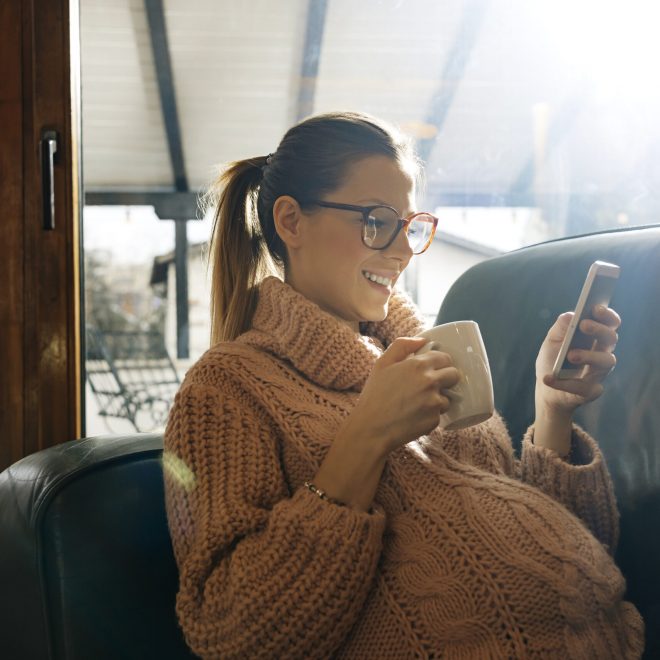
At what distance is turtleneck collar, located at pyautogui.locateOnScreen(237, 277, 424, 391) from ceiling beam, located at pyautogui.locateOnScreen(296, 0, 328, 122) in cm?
99

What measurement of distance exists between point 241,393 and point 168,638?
0.33 meters

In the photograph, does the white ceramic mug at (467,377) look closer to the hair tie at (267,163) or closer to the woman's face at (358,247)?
A: the woman's face at (358,247)

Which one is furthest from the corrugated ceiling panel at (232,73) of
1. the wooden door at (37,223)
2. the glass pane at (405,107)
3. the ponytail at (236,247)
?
the ponytail at (236,247)

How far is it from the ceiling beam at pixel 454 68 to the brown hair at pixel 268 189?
775 millimetres

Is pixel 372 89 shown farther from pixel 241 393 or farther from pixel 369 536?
pixel 369 536

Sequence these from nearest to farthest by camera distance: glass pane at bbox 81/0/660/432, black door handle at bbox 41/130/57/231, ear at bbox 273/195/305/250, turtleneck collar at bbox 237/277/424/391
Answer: turtleneck collar at bbox 237/277/424/391 → ear at bbox 273/195/305/250 → black door handle at bbox 41/130/57/231 → glass pane at bbox 81/0/660/432

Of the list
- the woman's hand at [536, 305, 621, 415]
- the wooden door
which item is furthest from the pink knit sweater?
the wooden door

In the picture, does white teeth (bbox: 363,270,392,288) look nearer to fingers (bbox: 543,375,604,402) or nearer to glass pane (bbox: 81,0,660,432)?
fingers (bbox: 543,375,604,402)

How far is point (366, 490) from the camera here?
835 millimetres

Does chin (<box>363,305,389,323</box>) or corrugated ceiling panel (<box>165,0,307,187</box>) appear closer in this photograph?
chin (<box>363,305,389,323</box>)

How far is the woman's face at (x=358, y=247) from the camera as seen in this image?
3.45 feet

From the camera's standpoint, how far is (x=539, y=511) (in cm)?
89

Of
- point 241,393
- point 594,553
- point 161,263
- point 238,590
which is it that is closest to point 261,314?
point 241,393

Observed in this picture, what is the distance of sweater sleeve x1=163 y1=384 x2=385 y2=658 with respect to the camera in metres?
0.78
